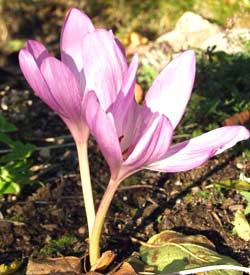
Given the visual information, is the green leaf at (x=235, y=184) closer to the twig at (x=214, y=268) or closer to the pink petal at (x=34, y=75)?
the twig at (x=214, y=268)

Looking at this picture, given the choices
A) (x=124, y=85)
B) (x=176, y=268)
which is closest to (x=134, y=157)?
(x=124, y=85)

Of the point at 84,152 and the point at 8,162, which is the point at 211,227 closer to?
the point at 84,152

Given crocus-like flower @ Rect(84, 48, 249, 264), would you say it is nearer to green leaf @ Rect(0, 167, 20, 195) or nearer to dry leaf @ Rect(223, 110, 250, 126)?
green leaf @ Rect(0, 167, 20, 195)

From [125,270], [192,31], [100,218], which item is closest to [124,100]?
[100,218]

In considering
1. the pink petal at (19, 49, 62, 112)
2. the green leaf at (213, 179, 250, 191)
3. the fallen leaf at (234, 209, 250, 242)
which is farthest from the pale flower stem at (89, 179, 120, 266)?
the green leaf at (213, 179, 250, 191)

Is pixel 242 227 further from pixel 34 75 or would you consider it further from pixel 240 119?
pixel 34 75

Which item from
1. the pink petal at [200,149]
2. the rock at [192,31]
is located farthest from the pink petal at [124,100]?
the rock at [192,31]

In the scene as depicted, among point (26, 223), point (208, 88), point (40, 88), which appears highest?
point (40, 88)
